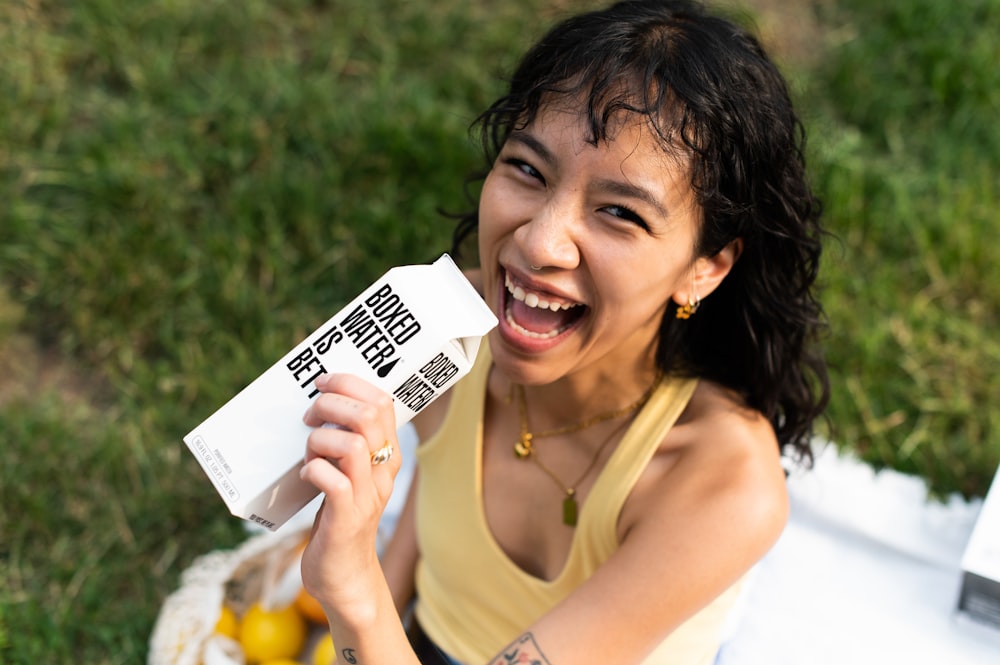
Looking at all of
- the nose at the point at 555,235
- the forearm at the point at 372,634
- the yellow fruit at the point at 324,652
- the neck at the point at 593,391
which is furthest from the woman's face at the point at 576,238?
the yellow fruit at the point at 324,652

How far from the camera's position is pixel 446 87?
407 cm

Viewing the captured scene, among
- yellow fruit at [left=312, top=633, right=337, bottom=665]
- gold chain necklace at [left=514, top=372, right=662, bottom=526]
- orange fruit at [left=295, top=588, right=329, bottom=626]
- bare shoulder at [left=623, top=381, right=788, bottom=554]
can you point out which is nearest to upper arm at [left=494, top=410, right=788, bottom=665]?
bare shoulder at [left=623, top=381, right=788, bottom=554]

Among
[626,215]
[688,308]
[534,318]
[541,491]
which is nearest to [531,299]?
[534,318]

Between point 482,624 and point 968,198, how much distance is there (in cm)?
236

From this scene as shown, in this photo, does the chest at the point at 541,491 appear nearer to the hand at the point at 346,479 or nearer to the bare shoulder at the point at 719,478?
the bare shoulder at the point at 719,478

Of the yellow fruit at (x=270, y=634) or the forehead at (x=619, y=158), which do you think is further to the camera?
the yellow fruit at (x=270, y=634)

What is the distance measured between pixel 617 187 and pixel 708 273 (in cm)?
36

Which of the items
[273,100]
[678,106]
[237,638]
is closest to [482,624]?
[237,638]

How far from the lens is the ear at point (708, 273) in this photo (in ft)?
6.70

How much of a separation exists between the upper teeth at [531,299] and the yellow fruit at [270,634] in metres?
1.27

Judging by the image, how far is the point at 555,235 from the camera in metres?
1.81

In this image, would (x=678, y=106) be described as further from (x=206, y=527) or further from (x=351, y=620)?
(x=206, y=527)

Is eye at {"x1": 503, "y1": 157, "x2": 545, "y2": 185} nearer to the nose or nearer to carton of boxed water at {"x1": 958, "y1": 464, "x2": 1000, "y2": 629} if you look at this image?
the nose

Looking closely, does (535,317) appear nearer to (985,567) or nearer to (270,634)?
(270,634)
